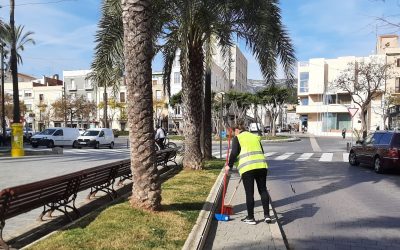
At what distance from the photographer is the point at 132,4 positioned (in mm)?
6934

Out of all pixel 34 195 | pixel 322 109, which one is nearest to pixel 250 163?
pixel 34 195

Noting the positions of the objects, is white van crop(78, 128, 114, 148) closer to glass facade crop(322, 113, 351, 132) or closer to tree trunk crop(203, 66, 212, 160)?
tree trunk crop(203, 66, 212, 160)

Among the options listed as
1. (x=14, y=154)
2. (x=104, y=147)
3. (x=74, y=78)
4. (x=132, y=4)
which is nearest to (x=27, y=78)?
(x=74, y=78)

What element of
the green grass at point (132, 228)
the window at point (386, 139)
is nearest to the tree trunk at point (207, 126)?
the window at point (386, 139)

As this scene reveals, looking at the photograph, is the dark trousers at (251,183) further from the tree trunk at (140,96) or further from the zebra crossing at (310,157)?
the zebra crossing at (310,157)

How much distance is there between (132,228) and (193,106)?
8.10 meters

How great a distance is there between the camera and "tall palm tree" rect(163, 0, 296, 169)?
12000 millimetres

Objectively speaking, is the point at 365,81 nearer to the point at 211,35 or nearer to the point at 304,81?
the point at 304,81

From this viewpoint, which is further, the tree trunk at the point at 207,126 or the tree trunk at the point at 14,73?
the tree trunk at the point at 14,73

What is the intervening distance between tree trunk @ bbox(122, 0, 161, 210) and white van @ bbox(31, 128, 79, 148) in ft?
95.5

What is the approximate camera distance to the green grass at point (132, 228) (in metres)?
5.45

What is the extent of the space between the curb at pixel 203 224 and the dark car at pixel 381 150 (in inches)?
335

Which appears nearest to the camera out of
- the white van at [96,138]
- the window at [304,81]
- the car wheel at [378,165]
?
the car wheel at [378,165]

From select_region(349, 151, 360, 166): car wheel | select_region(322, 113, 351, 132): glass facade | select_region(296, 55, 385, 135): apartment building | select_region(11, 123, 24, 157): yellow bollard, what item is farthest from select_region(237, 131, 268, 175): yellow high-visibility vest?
select_region(322, 113, 351, 132): glass facade
